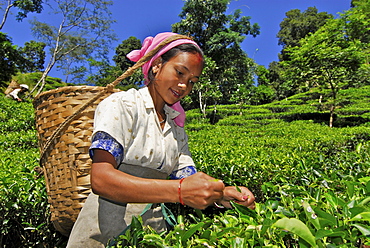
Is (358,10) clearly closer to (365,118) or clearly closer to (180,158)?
(365,118)

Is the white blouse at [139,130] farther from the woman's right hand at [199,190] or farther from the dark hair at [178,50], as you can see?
the woman's right hand at [199,190]

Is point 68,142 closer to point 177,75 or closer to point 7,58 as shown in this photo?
point 177,75

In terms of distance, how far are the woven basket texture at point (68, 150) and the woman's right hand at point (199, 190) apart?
0.55 m

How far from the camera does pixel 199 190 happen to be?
38.3 inches

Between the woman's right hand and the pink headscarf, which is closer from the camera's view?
the woman's right hand

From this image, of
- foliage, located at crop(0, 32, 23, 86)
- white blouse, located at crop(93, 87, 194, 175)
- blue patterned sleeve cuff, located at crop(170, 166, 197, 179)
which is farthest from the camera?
foliage, located at crop(0, 32, 23, 86)

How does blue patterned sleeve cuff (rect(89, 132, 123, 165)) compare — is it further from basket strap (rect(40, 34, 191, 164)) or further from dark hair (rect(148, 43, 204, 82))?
dark hair (rect(148, 43, 204, 82))

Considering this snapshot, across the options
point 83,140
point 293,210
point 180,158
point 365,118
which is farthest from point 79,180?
point 365,118

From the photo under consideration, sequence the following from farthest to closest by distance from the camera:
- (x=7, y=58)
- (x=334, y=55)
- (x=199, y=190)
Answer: (x=7, y=58) < (x=334, y=55) < (x=199, y=190)

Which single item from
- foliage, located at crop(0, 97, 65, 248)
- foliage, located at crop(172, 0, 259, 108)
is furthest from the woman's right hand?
foliage, located at crop(172, 0, 259, 108)

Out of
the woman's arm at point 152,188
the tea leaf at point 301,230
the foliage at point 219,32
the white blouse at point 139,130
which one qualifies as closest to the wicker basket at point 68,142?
the white blouse at point 139,130

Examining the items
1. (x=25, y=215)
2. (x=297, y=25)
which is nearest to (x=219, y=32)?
(x=25, y=215)

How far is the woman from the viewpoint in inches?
38.9

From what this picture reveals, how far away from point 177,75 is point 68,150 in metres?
0.65
